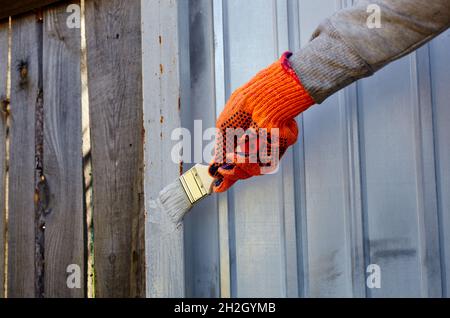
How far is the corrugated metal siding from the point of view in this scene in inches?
49.0

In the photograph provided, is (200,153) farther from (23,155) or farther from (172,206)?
(23,155)

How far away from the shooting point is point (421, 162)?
125cm

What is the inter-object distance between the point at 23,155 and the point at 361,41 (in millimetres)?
1536

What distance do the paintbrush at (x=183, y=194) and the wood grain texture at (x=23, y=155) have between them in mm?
814

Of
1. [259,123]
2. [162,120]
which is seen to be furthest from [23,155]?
[259,123]

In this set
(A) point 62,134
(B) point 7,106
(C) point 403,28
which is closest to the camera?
(C) point 403,28

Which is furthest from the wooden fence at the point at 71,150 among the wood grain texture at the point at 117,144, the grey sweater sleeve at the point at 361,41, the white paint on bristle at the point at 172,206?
the grey sweater sleeve at the point at 361,41

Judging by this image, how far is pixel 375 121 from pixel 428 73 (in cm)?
18

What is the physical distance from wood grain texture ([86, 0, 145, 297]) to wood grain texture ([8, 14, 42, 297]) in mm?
363

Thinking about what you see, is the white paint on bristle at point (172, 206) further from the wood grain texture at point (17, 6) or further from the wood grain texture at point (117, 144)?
the wood grain texture at point (17, 6)

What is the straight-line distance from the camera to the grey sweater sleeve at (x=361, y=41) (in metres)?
0.96

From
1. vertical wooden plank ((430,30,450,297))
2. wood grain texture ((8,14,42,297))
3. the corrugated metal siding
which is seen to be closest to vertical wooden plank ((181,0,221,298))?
the corrugated metal siding
